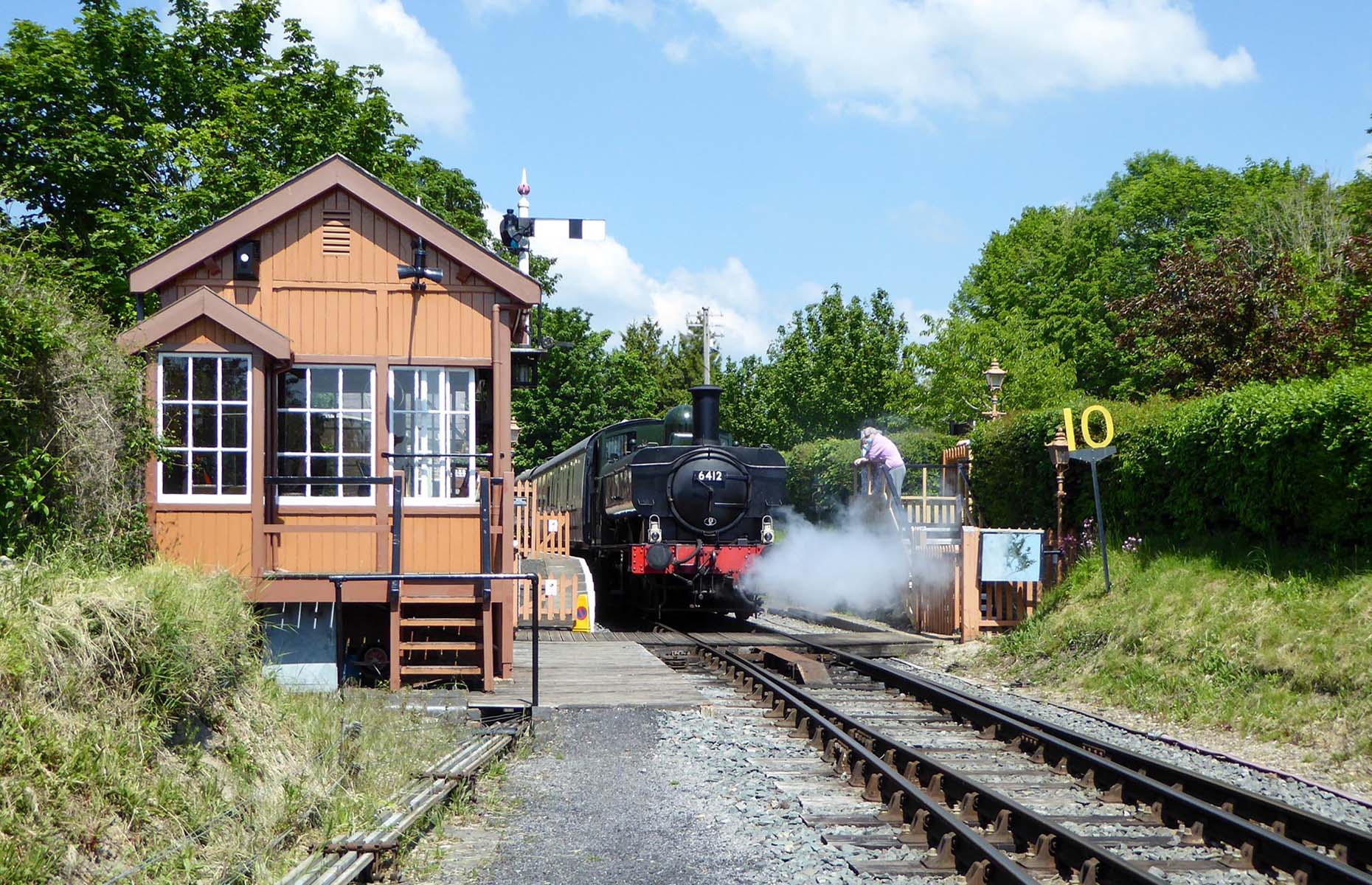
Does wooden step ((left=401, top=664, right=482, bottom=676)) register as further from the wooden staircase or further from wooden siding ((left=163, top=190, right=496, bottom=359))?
wooden siding ((left=163, top=190, right=496, bottom=359))

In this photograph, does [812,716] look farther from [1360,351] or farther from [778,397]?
[778,397]

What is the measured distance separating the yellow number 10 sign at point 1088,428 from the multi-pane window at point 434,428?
6.91m

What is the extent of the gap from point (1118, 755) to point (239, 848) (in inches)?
221

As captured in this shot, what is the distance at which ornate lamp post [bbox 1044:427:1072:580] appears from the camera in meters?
15.1

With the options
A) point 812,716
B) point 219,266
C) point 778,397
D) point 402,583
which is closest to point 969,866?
point 812,716

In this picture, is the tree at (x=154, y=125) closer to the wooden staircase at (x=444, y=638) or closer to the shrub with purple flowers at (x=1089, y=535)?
the wooden staircase at (x=444, y=638)

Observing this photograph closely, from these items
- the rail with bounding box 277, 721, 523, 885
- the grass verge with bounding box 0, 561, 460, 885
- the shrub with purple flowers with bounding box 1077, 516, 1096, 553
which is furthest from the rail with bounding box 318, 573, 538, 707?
the shrub with purple flowers with bounding box 1077, 516, 1096, 553

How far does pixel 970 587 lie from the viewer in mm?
15078

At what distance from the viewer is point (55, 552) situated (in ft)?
26.2

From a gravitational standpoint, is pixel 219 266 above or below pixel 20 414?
above

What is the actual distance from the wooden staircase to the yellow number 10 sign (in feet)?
23.4

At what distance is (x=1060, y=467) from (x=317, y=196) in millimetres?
9477

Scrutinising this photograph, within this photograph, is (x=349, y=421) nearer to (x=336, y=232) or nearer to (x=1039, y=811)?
(x=336, y=232)

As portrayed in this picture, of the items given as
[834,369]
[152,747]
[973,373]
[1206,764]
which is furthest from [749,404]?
[152,747]
